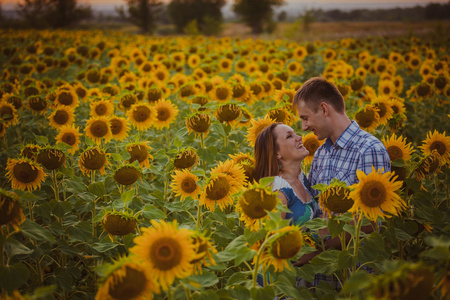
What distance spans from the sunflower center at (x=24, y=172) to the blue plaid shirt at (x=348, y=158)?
2200mm

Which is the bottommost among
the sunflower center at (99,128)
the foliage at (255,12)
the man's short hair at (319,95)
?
the sunflower center at (99,128)

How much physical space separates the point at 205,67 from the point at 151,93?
2370 mm

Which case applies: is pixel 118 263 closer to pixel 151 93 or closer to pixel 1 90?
pixel 151 93

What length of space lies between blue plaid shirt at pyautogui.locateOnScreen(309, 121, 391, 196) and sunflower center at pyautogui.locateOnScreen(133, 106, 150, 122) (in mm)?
1916

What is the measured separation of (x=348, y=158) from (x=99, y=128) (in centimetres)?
238

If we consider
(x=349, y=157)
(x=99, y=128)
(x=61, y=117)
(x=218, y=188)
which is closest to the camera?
(x=218, y=188)

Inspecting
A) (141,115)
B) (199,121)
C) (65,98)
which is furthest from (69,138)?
(65,98)

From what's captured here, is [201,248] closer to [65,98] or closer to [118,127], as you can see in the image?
[118,127]

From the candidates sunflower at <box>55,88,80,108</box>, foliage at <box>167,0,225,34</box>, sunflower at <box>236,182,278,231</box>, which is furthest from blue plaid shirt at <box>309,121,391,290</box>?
foliage at <box>167,0,225,34</box>

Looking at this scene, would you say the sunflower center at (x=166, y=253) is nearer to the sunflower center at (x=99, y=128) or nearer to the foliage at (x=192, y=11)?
the sunflower center at (x=99, y=128)

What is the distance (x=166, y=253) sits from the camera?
55.4 inches

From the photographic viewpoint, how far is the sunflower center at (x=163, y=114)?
410 centimetres

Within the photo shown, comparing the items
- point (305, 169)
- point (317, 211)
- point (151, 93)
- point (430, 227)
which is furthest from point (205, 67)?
point (430, 227)

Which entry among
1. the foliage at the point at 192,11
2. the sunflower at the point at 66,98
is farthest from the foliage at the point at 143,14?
the sunflower at the point at 66,98
